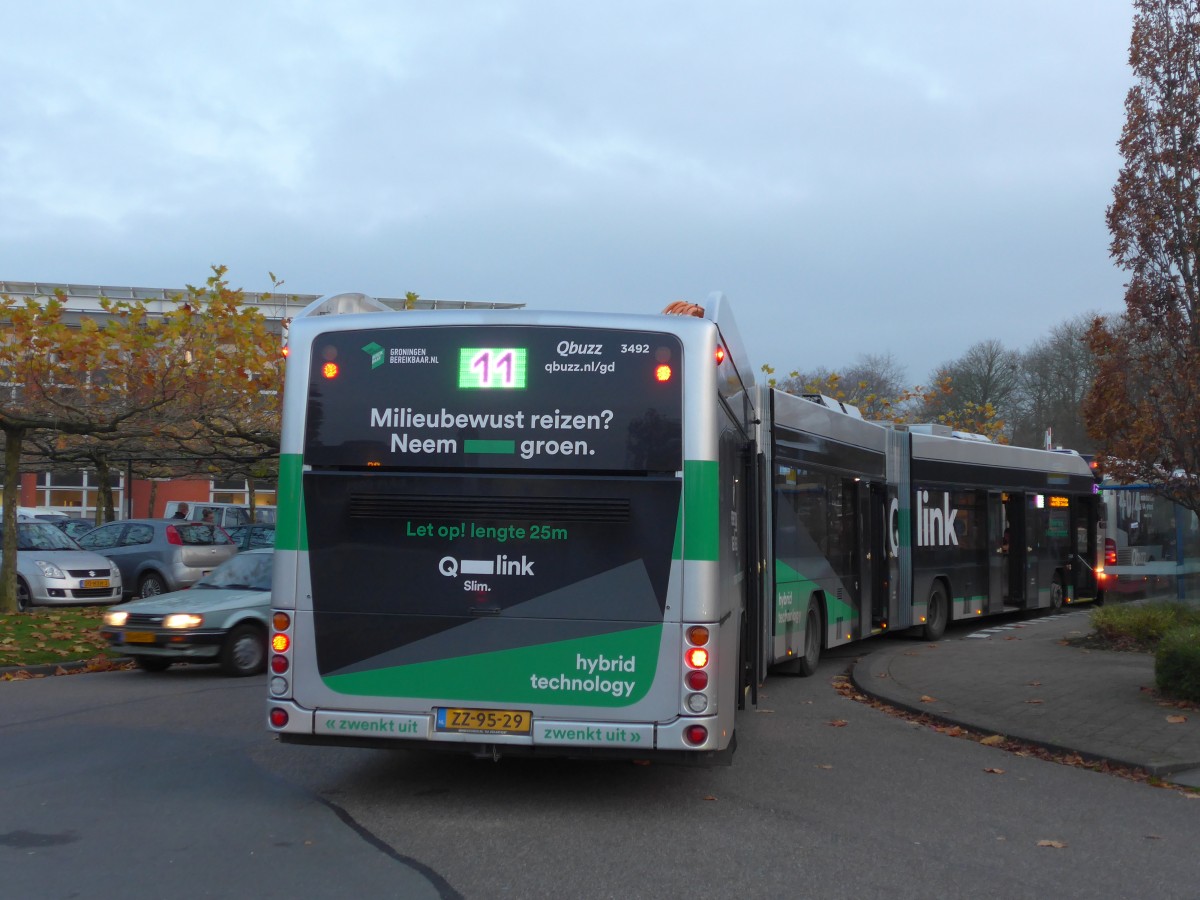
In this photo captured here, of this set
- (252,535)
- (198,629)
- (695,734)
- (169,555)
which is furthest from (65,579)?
(695,734)

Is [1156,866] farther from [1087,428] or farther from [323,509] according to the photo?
[1087,428]

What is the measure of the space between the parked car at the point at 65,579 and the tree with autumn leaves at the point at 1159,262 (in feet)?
52.5

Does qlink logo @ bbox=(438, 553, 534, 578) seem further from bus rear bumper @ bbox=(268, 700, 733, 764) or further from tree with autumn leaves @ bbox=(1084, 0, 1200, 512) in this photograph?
tree with autumn leaves @ bbox=(1084, 0, 1200, 512)

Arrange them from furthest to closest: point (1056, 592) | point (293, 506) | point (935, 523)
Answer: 1. point (1056, 592)
2. point (935, 523)
3. point (293, 506)

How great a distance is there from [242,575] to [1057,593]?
14.8 meters

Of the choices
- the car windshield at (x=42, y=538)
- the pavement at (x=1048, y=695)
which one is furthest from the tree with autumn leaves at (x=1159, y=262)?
the car windshield at (x=42, y=538)

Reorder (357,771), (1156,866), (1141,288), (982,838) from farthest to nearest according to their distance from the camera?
1. (1141,288)
2. (357,771)
3. (982,838)
4. (1156,866)

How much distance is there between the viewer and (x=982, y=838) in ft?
22.5

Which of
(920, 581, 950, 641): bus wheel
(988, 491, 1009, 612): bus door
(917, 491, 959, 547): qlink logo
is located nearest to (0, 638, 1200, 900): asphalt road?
(917, 491, 959, 547): qlink logo

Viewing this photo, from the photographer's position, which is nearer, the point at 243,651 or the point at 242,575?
the point at 243,651

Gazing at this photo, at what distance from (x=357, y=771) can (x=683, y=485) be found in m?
3.33

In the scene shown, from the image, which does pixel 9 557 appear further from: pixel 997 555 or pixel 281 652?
pixel 997 555

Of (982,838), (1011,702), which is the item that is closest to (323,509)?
(982,838)

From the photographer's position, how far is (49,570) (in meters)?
20.4
